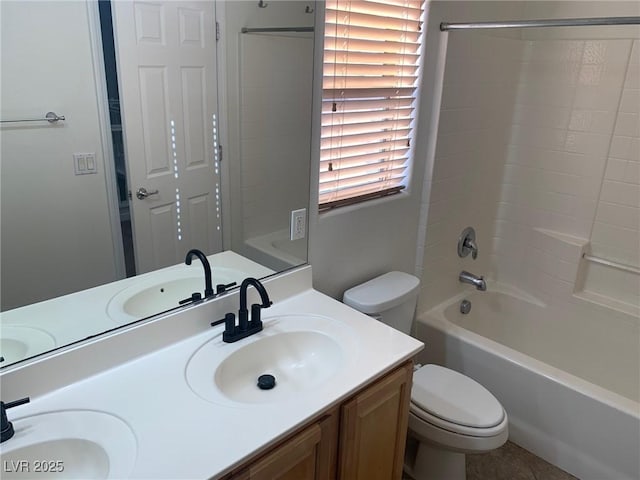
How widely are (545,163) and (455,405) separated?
1517 mm

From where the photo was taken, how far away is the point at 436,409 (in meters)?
1.80

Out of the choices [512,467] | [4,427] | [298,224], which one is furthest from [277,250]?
[512,467]

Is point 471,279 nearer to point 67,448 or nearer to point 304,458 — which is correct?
point 304,458

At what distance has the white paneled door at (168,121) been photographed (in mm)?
1276

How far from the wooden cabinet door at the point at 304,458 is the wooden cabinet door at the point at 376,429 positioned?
4 cm

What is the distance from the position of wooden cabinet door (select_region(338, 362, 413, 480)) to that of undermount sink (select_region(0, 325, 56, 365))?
767 mm

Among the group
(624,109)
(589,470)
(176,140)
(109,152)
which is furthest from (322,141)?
(589,470)

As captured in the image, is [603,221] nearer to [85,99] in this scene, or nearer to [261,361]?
[261,361]

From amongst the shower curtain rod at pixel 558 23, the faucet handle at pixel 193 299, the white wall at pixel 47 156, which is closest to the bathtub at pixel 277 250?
the faucet handle at pixel 193 299

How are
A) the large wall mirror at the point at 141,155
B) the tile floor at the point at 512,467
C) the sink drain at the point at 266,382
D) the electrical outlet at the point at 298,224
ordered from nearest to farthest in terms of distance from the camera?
Answer: the large wall mirror at the point at 141,155 < the sink drain at the point at 266,382 < the electrical outlet at the point at 298,224 < the tile floor at the point at 512,467

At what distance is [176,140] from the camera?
1.40 metres

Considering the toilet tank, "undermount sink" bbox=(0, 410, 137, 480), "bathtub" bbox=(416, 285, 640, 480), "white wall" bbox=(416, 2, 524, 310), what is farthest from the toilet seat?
"undermount sink" bbox=(0, 410, 137, 480)

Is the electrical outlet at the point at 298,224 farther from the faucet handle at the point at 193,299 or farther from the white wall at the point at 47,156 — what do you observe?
the white wall at the point at 47,156

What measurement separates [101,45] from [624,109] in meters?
2.34
